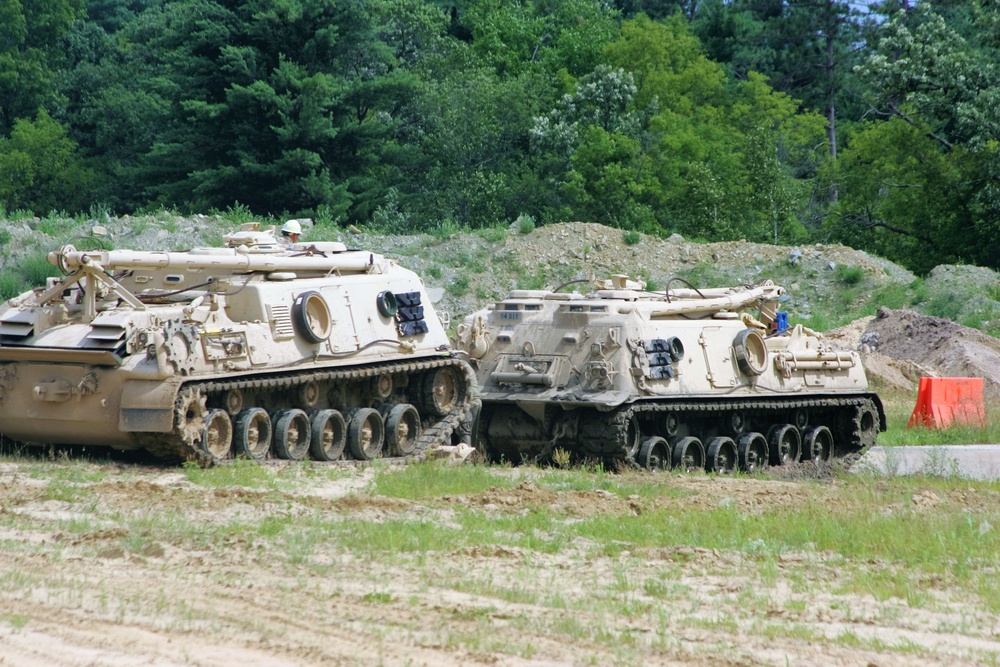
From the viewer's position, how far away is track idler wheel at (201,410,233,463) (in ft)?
46.3

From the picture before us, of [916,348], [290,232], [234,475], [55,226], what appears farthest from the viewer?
[55,226]

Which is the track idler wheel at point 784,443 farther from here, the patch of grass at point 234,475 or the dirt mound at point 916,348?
the dirt mound at point 916,348

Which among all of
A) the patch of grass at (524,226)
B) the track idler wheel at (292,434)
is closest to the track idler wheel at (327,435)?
the track idler wheel at (292,434)

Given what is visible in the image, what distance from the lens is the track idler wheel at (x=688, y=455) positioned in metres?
17.1

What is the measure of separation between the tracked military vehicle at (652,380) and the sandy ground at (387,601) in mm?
4133

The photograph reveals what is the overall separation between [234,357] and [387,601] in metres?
6.27

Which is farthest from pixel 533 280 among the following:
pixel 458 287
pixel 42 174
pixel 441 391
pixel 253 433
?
pixel 42 174

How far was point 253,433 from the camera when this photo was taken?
14945 millimetres

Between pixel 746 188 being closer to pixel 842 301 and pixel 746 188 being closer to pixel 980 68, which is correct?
pixel 980 68

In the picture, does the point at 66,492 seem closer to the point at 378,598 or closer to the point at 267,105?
the point at 378,598

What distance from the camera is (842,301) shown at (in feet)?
113

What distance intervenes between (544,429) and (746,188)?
30593mm

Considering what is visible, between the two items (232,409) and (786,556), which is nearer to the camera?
(786,556)

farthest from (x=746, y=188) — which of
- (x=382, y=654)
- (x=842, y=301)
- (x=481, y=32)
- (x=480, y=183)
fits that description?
(x=382, y=654)
